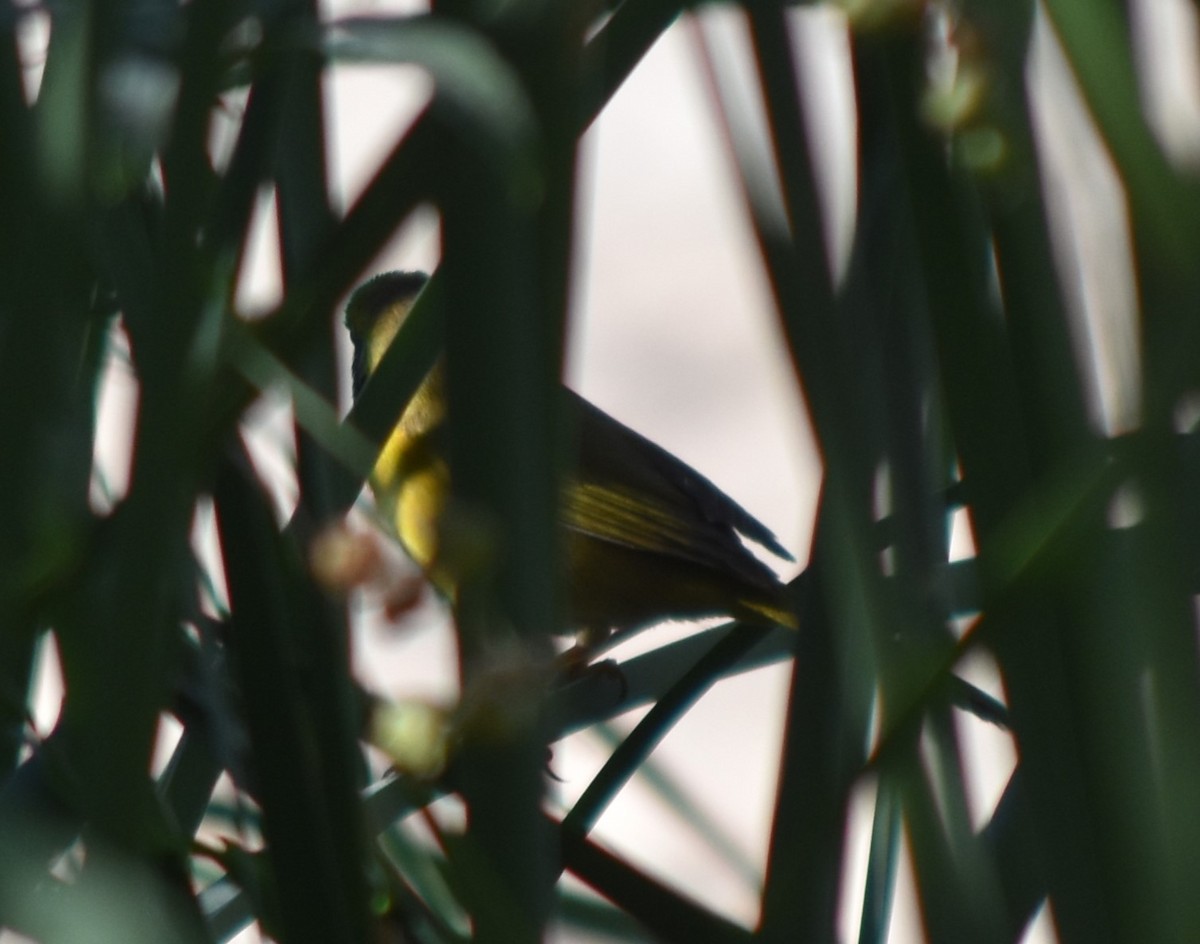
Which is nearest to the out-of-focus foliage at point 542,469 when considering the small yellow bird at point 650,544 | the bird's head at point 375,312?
the small yellow bird at point 650,544

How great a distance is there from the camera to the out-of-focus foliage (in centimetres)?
41

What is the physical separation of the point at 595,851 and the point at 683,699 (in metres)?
0.27

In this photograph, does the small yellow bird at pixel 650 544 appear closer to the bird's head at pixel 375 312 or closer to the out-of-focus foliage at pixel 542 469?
the bird's head at pixel 375 312

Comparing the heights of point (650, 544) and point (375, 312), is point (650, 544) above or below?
below

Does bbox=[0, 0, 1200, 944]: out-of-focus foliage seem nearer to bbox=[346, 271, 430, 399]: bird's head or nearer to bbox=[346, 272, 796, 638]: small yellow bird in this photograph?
bbox=[346, 272, 796, 638]: small yellow bird

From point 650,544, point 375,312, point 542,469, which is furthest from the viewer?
point 375,312

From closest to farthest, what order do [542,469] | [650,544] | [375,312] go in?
[542,469], [650,544], [375,312]

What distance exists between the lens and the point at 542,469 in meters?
0.50


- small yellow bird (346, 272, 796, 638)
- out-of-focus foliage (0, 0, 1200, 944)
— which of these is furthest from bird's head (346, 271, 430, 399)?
out-of-focus foliage (0, 0, 1200, 944)

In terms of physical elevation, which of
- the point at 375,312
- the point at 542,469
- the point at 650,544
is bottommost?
the point at 542,469

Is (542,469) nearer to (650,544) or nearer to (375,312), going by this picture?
(650,544)

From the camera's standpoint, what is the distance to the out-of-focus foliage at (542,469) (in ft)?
1.35

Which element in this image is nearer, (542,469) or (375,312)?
(542,469)

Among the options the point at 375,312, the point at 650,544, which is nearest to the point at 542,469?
the point at 650,544
